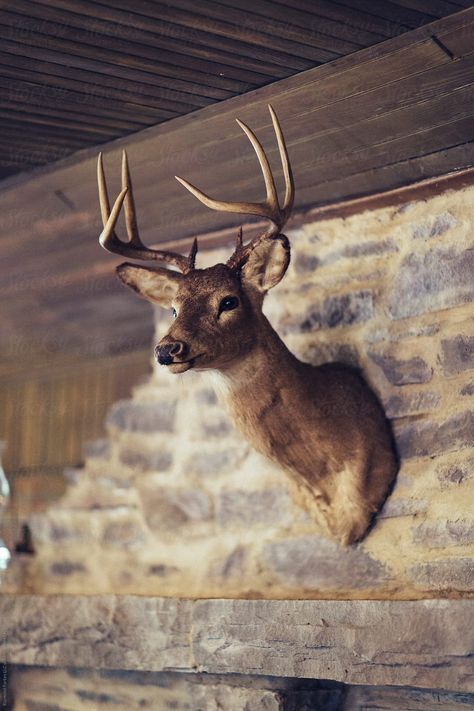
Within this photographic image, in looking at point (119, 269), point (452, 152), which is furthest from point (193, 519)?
point (452, 152)

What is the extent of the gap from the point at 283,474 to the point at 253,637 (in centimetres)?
56

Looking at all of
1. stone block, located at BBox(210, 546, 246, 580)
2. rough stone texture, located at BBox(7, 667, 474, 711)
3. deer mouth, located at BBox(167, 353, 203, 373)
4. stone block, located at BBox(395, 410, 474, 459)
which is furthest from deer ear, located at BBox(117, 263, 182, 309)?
rough stone texture, located at BBox(7, 667, 474, 711)

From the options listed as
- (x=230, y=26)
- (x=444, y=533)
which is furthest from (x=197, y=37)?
(x=444, y=533)

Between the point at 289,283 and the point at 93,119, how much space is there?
95cm

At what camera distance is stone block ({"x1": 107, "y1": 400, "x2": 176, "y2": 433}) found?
12.6 ft

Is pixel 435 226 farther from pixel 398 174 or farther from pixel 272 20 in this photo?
pixel 272 20

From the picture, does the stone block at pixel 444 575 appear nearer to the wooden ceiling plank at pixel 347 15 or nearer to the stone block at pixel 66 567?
the wooden ceiling plank at pixel 347 15

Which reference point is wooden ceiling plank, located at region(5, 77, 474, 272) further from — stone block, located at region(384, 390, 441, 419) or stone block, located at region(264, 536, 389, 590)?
stone block, located at region(264, 536, 389, 590)

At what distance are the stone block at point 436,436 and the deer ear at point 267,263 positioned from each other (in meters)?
0.65

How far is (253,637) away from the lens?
3.14 m

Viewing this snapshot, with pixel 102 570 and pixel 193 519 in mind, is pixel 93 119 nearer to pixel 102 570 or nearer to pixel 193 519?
pixel 193 519

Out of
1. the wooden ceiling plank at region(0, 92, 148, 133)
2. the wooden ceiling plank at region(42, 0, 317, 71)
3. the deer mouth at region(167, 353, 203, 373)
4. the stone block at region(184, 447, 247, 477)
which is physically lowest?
the stone block at region(184, 447, 247, 477)

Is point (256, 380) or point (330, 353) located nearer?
point (256, 380)

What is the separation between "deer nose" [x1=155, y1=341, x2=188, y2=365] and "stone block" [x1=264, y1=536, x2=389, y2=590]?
946 mm
